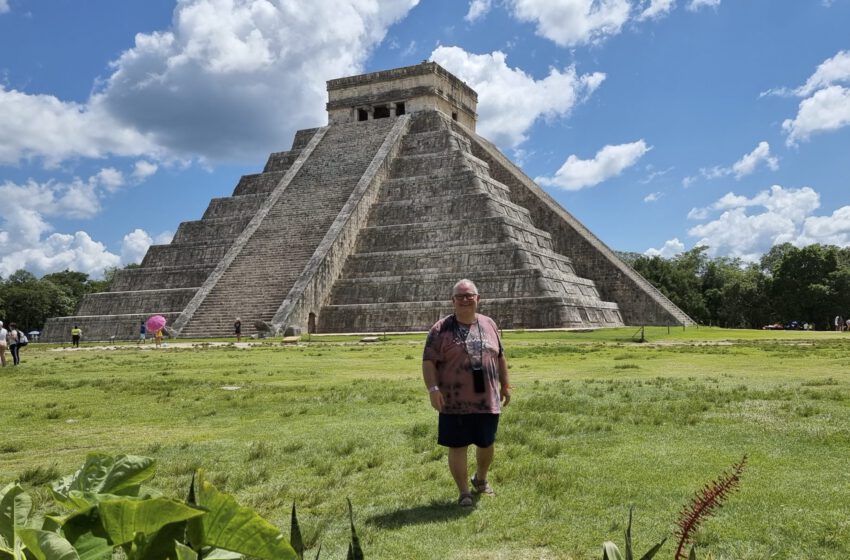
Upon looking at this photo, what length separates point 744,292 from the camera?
5441 centimetres

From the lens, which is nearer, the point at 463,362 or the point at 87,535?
the point at 87,535

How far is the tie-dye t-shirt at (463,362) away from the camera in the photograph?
4922mm

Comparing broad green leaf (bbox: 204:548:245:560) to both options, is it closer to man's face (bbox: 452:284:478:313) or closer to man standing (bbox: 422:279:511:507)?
man standing (bbox: 422:279:511:507)

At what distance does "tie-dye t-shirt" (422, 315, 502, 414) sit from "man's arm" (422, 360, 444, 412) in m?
0.03

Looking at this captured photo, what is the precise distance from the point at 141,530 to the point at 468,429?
386 cm

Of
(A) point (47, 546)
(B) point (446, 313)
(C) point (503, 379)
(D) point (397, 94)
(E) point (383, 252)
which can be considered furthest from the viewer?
(D) point (397, 94)

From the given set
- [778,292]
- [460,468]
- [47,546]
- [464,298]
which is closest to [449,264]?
[464,298]

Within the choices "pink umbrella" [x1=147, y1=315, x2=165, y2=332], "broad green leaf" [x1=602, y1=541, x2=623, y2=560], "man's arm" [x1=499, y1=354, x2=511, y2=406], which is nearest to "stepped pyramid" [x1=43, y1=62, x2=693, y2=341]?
"pink umbrella" [x1=147, y1=315, x2=165, y2=332]

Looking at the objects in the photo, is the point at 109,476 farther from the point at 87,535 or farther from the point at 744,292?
the point at 744,292

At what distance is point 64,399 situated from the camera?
953cm

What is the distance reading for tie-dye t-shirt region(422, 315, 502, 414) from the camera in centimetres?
492

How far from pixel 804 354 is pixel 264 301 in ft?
66.2

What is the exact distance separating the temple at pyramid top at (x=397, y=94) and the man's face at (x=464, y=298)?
35607mm

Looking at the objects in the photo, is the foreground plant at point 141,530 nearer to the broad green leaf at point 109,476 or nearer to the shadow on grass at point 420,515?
the broad green leaf at point 109,476
